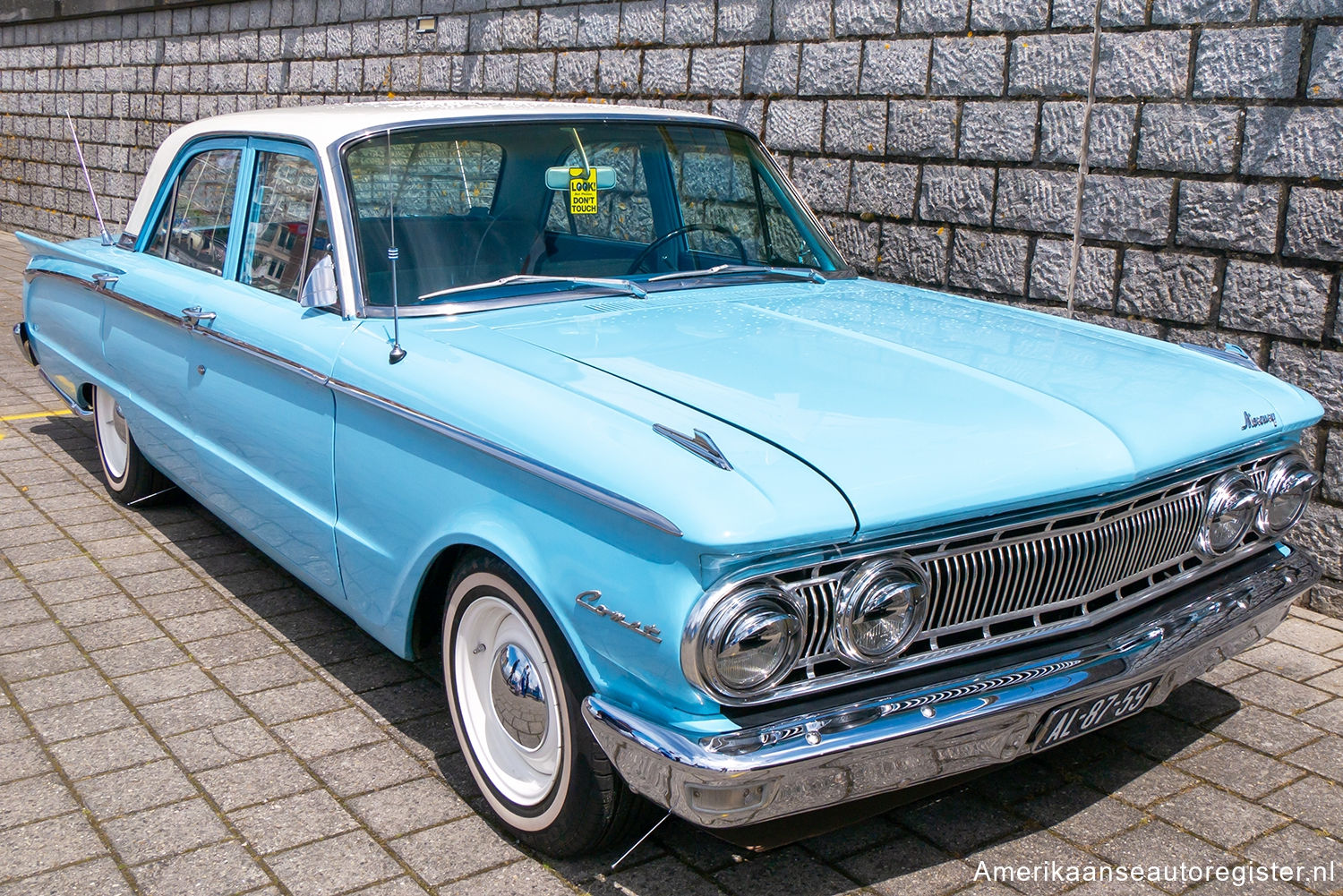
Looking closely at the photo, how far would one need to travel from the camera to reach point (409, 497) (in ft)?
10.1

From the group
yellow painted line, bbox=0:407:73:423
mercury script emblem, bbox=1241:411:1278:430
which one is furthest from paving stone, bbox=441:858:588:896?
yellow painted line, bbox=0:407:73:423

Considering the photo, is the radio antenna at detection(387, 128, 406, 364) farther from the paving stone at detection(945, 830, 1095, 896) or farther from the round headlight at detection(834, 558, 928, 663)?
the paving stone at detection(945, 830, 1095, 896)

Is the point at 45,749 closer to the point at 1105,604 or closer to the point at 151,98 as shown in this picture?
the point at 1105,604

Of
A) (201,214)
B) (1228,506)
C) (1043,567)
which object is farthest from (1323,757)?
(201,214)

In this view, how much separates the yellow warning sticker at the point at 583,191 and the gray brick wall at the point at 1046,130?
8.81ft

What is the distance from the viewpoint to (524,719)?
2.89 m

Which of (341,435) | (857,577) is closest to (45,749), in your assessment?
(341,435)

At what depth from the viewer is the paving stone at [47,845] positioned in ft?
9.20

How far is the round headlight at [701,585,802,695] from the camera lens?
2.28 metres

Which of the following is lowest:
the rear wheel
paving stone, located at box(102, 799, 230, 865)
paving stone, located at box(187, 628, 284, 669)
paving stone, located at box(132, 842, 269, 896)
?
paving stone, located at box(132, 842, 269, 896)

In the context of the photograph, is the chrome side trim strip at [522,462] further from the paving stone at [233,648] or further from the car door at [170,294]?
the car door at [170,294]

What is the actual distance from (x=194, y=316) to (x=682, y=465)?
242 cm

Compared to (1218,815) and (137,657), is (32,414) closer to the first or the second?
(137,657)

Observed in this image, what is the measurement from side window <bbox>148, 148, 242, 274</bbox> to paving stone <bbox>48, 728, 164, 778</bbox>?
166 centimetres
